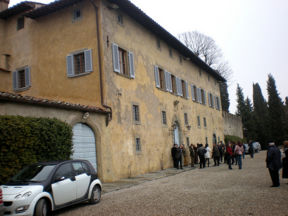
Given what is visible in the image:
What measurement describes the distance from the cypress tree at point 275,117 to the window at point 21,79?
5198 centimetres

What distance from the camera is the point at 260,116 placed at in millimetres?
72938

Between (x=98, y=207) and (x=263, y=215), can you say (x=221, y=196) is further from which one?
(x=98, y=207)

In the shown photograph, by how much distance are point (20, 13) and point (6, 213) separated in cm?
1682

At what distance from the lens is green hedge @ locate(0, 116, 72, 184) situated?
10.0 meters

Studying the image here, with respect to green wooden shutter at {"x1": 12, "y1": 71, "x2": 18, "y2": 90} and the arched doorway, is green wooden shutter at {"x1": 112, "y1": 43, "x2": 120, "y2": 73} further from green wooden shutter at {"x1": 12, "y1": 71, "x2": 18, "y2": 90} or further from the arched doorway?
the arched doorway

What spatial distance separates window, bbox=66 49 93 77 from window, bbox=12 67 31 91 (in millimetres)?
3593

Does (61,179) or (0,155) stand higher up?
(0,155)

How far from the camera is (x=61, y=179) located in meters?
8.48

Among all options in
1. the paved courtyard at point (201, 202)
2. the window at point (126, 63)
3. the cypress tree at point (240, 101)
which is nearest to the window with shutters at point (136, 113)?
the window at point (126, 63)

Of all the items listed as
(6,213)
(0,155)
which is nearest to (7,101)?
(0,155)

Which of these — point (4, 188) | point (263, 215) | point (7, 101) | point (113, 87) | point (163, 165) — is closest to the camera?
point (263, 215)

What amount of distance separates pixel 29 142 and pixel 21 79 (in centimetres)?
1089

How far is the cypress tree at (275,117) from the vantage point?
203 ft

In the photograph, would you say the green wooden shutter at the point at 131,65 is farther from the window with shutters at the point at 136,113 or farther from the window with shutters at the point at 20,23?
the window with shutters at the point at 20,23
